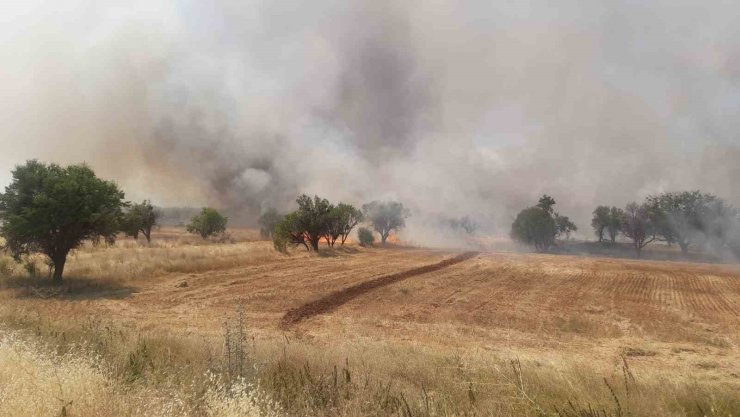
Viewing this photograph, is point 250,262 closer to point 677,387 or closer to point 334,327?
point 334,327

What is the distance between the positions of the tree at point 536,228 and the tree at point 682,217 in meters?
22.0

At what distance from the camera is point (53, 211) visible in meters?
20.8

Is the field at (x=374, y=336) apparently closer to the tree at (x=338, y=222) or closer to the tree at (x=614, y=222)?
the tree at (x=338, y=222)

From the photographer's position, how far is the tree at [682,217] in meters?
84.0

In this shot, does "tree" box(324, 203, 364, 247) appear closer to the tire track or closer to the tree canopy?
the tire track

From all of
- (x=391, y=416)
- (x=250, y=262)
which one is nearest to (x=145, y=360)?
(x=391, y=416)

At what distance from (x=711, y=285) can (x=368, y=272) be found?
26.5m

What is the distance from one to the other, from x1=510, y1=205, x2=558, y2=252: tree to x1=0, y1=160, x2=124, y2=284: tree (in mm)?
96077

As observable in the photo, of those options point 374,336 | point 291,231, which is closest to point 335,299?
point 374,336

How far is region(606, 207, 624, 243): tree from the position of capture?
96.9m

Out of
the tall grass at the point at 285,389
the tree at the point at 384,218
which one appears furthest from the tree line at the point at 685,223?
the tall grass at the point at 285,389

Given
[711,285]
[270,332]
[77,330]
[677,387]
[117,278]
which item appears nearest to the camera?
[677,387]

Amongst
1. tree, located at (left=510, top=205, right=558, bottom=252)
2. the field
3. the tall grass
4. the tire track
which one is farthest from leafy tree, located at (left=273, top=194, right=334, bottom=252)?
tree, located at (left=510, top=205, right=558, bottom=252)

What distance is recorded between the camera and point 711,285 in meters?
30.9
